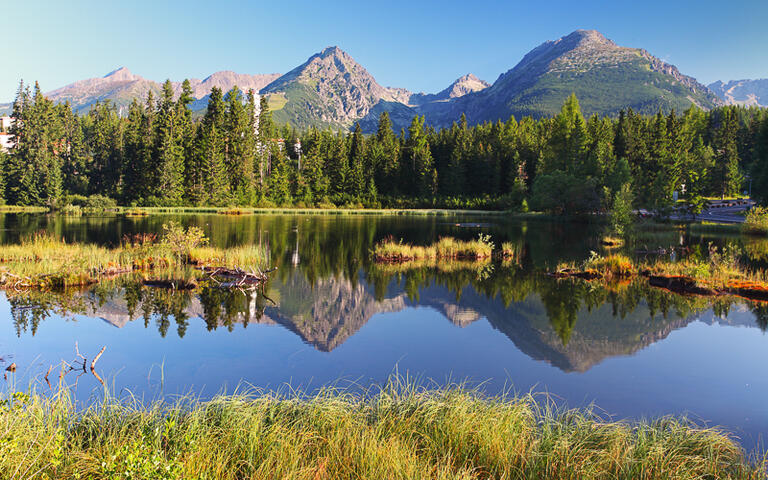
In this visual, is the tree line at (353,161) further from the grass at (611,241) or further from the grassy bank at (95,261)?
the grassy bank at (95,261)

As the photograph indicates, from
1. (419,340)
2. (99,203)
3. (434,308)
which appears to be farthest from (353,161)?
(419,340)

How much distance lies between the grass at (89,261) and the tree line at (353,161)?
53.7 m

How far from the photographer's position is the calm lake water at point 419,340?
34.1 feet

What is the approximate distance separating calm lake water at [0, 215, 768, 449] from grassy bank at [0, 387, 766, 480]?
247cm

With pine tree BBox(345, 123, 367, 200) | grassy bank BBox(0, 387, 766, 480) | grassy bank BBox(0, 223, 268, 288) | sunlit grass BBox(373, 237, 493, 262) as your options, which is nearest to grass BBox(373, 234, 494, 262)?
sunlit grass BBox(373, 237, 493, 262)

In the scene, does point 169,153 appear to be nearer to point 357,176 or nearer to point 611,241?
point 357,176

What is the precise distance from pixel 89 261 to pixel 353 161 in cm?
8367

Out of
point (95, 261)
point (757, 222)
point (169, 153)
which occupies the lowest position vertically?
point (95, 261)

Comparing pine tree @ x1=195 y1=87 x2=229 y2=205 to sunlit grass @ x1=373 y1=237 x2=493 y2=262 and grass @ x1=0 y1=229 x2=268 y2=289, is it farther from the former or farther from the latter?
sunlit grass @ x1=373 y1=237 x2=493 y2=262

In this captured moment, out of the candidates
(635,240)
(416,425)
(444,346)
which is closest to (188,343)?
(444,346)

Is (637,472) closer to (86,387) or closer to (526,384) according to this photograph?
(526,384)

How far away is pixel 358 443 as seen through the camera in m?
6.30

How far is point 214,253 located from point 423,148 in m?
86.6

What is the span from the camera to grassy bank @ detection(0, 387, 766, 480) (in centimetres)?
547
